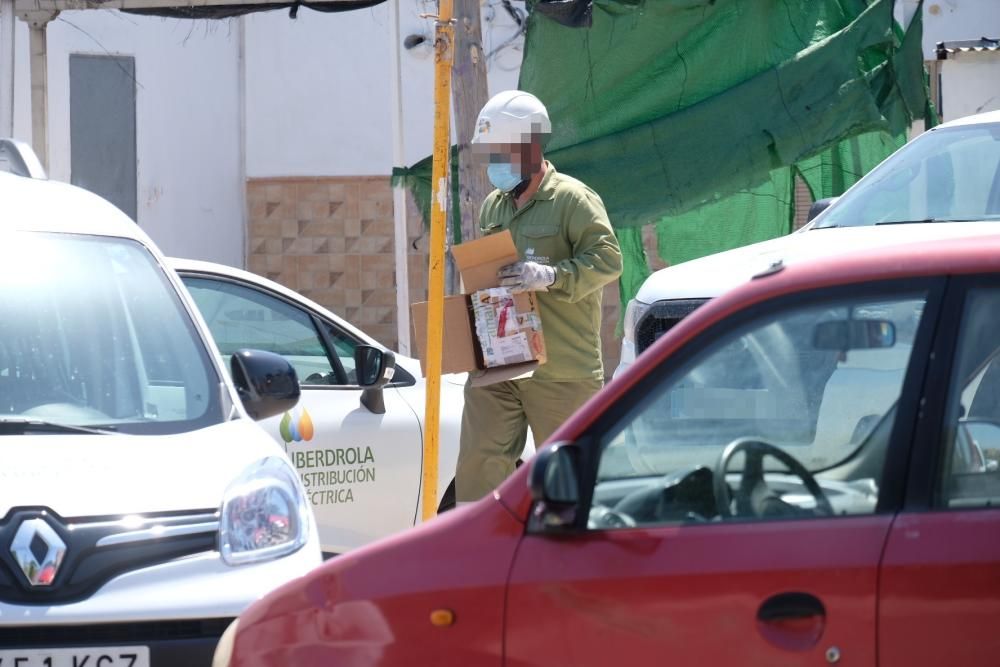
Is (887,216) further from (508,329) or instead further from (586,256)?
(508,329)

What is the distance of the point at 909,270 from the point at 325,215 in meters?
11.4

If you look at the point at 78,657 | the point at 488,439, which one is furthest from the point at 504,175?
the point at 78,657

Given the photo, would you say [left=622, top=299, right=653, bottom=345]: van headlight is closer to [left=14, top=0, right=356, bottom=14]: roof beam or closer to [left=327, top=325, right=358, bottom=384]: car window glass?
[left=327, top=325, right=358, bottom=384]: car window glass

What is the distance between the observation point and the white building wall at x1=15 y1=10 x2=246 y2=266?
1216cm

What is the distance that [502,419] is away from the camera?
5.56 m

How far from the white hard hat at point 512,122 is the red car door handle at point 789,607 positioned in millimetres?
3136

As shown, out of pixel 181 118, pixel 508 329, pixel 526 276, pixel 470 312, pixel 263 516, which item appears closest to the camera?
pixel 263 516

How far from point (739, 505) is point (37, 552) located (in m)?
1.86

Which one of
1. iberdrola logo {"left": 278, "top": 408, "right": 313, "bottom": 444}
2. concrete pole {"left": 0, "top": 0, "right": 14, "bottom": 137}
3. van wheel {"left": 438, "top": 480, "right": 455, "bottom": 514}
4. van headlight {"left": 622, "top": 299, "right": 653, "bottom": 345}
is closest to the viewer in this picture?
iberdrola logo {"left": 278, "top": 408, "right": 313, "bottom": 444}

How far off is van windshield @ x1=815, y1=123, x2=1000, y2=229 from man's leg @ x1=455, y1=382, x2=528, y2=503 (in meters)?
1.67

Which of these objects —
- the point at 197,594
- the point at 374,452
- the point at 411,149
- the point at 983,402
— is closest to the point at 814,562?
the point at 983,402

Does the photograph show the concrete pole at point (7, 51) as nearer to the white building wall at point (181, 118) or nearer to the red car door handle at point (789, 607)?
the white building wall at point (181, 118)

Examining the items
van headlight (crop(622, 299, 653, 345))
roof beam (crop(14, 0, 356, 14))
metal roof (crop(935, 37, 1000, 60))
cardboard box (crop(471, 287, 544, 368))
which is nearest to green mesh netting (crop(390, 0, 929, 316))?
metal roof (crop(935, 37, 1000, 60))

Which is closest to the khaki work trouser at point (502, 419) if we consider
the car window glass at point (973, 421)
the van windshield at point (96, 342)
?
Result: the van windshield at point (96, 342)
